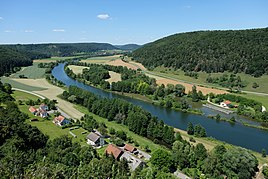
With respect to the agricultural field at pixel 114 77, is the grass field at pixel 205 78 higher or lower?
higher

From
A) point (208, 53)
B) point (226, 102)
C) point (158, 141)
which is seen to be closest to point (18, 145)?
point (158, 141)

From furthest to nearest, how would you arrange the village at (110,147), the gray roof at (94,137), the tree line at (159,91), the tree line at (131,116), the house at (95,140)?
1. the tree line at (159,91)
2. the tree line at (131,116)
3. the gray roof at (94,137)
4. the house at (95,140)
5. the village at (110,147)

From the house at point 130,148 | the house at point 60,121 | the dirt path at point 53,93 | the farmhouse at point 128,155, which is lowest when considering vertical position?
the dirt path at point 53,93

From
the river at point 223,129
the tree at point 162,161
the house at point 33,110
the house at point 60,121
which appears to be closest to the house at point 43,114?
the house at point 33,110

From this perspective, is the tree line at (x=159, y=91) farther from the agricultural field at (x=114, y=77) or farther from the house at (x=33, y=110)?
the house at (x=33, y=110)

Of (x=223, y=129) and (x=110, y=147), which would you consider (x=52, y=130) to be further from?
(x=223, y=129)

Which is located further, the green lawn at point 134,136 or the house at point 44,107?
the house at point 44,107

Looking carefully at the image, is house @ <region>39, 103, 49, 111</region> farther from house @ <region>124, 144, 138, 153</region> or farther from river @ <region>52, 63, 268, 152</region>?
house @ <region>124, 144, 138, 153</region>

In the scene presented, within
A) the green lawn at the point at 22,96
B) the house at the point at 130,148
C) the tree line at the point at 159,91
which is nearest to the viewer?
the house at the point at 130,148
